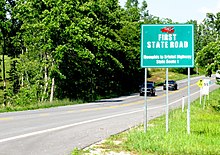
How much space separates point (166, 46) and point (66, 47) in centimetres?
2309

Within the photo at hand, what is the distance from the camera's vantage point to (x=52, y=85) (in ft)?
129

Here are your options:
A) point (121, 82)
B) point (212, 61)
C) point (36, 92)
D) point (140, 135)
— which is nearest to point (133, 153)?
point (140, 135)

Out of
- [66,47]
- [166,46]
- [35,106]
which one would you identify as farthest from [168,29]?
[66,47]

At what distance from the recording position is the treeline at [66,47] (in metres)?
37.1

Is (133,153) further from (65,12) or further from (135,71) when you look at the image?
(135,71)

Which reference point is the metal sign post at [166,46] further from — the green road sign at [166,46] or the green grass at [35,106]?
the green grass at [35,106]

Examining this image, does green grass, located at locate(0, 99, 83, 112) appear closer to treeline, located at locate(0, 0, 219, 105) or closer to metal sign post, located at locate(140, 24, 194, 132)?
treeline, located at locate(0, 0, 219, 105)

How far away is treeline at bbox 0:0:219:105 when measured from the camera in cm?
3709

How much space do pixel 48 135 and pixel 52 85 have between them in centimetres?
2576

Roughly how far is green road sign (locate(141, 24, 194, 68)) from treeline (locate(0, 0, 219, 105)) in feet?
73.6

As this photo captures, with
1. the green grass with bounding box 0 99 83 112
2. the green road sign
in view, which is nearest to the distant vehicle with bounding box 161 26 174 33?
the green road sign

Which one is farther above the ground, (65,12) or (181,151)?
(65,12)

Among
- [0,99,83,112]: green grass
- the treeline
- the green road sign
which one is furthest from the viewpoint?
the treeline

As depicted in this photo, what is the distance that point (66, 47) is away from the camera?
120 ft
